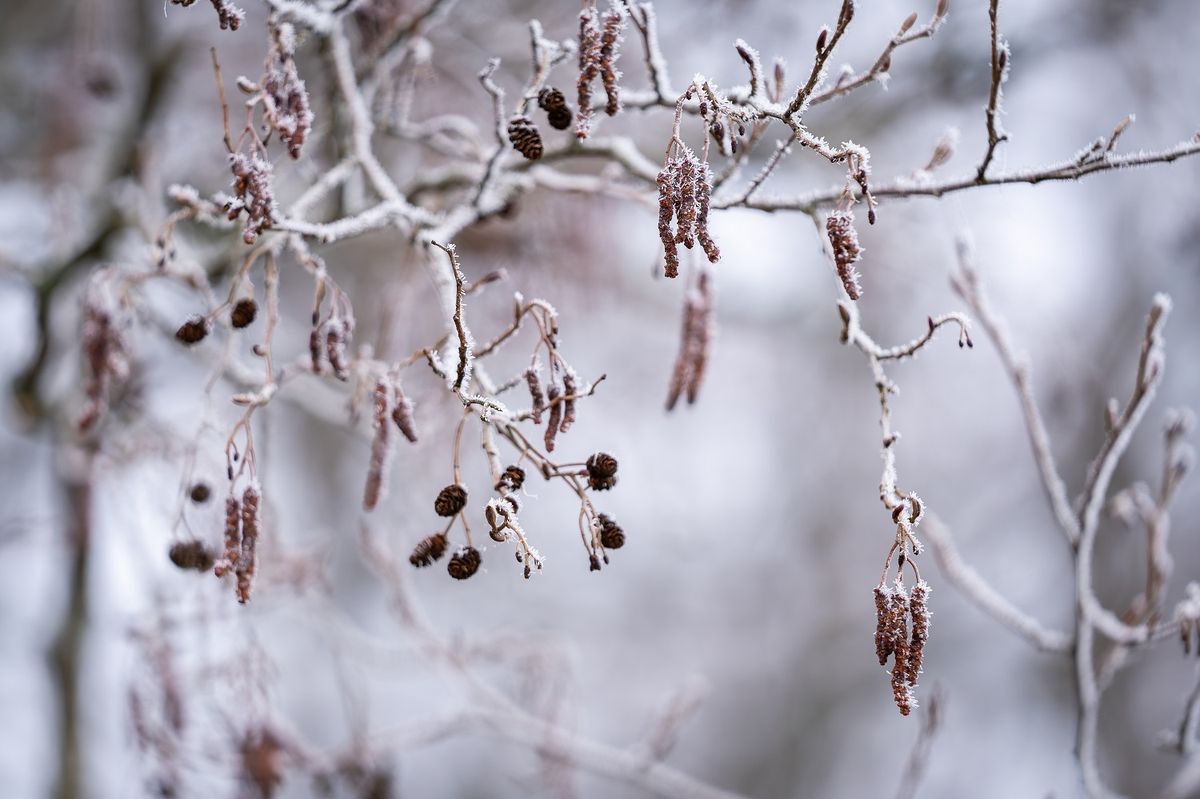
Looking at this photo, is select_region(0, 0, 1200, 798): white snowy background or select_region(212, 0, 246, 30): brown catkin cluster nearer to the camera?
select_region(212, 0, 246, 30): brown catkin cluster

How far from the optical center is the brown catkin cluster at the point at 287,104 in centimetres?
141

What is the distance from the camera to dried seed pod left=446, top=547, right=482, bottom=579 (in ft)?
4.36

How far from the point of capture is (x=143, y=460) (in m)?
2.77

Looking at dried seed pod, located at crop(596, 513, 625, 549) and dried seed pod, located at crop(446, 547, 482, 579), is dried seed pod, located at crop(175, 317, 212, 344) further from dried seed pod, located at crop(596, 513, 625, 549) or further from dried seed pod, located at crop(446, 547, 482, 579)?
dried seed pod, located at crop(596, 513, 625, 549)

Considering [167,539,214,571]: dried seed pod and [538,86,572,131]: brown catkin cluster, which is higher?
[538,86,572,131]: brown catkin cluster

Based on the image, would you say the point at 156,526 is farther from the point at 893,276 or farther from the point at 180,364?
the point at 893,276

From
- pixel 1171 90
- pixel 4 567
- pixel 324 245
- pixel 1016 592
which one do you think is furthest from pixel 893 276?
pixel 4 567

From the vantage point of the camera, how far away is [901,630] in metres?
1.21

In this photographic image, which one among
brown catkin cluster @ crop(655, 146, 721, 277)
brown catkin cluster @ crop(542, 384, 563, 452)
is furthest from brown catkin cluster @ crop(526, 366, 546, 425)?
brown catkin cluster @ crop(655, 146, 721, 277)

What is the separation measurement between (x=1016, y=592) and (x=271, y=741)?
8.16 metres

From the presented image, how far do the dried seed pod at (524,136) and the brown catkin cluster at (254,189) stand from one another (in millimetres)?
362

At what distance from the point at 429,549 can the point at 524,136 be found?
2.09ft

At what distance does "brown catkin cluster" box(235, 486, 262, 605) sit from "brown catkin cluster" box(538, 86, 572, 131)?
28.1 inches

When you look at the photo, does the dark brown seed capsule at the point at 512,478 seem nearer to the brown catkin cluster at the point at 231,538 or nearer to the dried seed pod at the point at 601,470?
the dried seed pod at the point at 601,470
